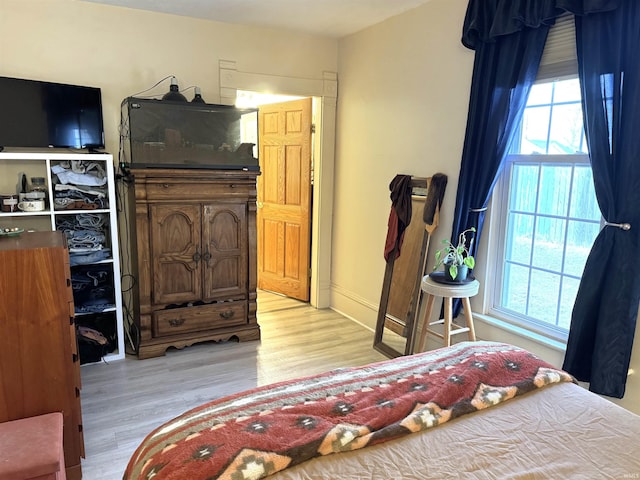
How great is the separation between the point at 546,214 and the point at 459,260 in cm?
53

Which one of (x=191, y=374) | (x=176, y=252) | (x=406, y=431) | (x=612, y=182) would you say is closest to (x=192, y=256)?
(x=176, y=252)

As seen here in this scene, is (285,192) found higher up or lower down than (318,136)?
lower down

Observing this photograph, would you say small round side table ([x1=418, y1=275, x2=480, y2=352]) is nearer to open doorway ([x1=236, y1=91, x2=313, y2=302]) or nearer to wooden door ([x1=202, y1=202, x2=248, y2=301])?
wooden door ([x1=202, y1=202, x2=248, y2=301])

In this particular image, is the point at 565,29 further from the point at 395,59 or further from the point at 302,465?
the point at 302,465

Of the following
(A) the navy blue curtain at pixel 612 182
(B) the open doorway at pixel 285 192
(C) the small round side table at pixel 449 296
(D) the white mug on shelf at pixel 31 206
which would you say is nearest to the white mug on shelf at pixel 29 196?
(D) the white mug on shelf at pixel 31 206

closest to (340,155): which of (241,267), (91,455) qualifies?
(241,267)

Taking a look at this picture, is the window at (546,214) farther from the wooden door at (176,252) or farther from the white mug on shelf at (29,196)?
the white mug on shelf at (29,196)

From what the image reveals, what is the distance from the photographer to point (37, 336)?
6.19ft

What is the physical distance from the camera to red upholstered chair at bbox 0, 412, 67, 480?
1520 mm

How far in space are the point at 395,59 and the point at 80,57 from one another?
7.46 feet

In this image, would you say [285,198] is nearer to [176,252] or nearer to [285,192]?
Answer: [285,192]

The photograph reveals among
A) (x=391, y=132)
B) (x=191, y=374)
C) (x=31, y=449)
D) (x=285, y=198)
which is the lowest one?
(x=191, y=374)

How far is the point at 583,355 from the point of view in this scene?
2.24 m

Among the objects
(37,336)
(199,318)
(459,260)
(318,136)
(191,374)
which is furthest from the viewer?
(318,136)
